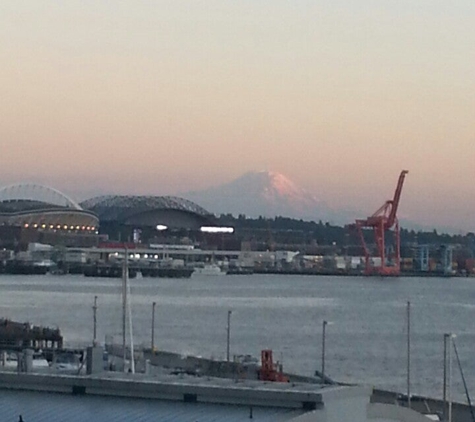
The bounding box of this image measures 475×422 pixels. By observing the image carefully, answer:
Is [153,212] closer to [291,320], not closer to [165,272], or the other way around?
[165,272]

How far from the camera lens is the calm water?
23331 millimetres

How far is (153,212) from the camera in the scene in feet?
317

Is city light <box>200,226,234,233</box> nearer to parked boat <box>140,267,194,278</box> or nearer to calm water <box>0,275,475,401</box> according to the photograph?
parked boat <box>140,267,194,278</box>

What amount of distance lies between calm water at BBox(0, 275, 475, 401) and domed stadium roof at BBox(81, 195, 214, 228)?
27.4 metres

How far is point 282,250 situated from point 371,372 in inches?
2992

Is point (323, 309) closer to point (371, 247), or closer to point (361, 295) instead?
Result: point (361, 295)

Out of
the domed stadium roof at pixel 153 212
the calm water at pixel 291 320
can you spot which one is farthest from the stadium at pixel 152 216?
the calm water at pixel 291 320

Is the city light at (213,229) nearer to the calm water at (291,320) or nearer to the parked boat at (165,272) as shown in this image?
the parked boat at (165,272)

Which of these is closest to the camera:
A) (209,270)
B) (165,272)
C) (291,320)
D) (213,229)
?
(291,320)

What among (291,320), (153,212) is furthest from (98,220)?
(291,320)

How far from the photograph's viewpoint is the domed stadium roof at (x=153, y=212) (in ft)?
316

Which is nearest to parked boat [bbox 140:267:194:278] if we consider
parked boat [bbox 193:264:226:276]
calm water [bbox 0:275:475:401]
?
parked boat [bbox 193:264:226:276]

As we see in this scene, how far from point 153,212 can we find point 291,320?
60.4m

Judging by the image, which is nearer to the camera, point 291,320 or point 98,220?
point 291,320
